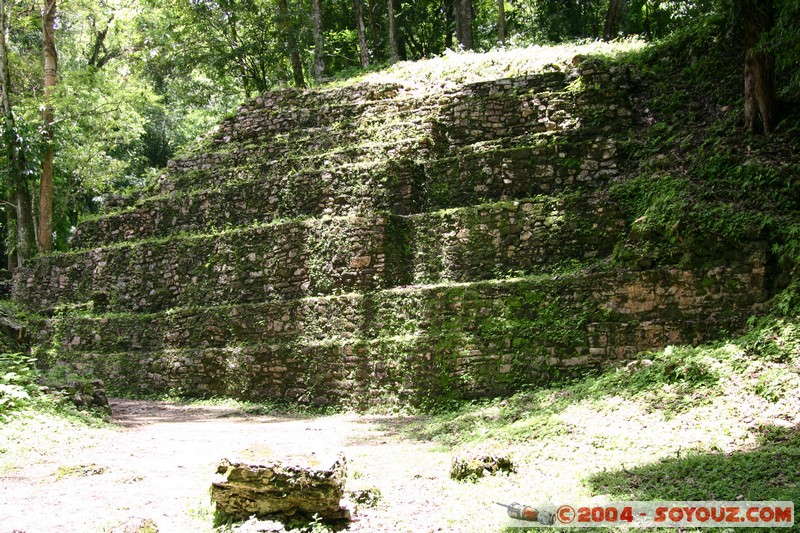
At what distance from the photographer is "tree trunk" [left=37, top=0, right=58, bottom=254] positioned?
17031 millimetres

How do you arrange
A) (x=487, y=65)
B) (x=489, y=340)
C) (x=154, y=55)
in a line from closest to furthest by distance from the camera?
1. (x=489, y=340)
2. (x=487, y=65)
3. (x=154, y=55)

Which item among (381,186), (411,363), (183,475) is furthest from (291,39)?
(183,475)

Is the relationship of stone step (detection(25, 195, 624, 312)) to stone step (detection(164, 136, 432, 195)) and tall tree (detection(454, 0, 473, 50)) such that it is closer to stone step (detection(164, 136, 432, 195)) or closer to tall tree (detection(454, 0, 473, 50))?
stone step (detection(164, 136, 432, 195))

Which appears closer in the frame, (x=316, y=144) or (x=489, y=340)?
(x=489, y=340)

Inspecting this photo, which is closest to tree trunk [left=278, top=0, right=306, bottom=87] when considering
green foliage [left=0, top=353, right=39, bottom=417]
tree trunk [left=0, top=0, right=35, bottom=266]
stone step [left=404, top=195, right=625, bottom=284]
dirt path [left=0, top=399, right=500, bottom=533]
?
tree trunk [left=0, top=0, right=35, bottom=266]

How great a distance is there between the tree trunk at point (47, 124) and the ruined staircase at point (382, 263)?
1870mm

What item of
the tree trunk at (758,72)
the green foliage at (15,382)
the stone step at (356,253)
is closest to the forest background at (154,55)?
the stone step at (356,253)

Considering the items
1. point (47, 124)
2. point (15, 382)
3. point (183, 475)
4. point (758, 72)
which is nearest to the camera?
point (183, 475)

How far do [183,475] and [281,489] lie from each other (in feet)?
6.52

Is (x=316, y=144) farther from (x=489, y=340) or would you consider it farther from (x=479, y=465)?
(x=479, y=465)

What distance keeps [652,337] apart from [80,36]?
77.5ft

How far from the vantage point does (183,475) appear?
613 centimetres

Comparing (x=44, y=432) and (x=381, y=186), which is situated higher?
(x=381, y=186)

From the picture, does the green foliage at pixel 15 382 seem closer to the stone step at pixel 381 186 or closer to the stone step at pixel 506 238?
the stone step at pixel 381 186
